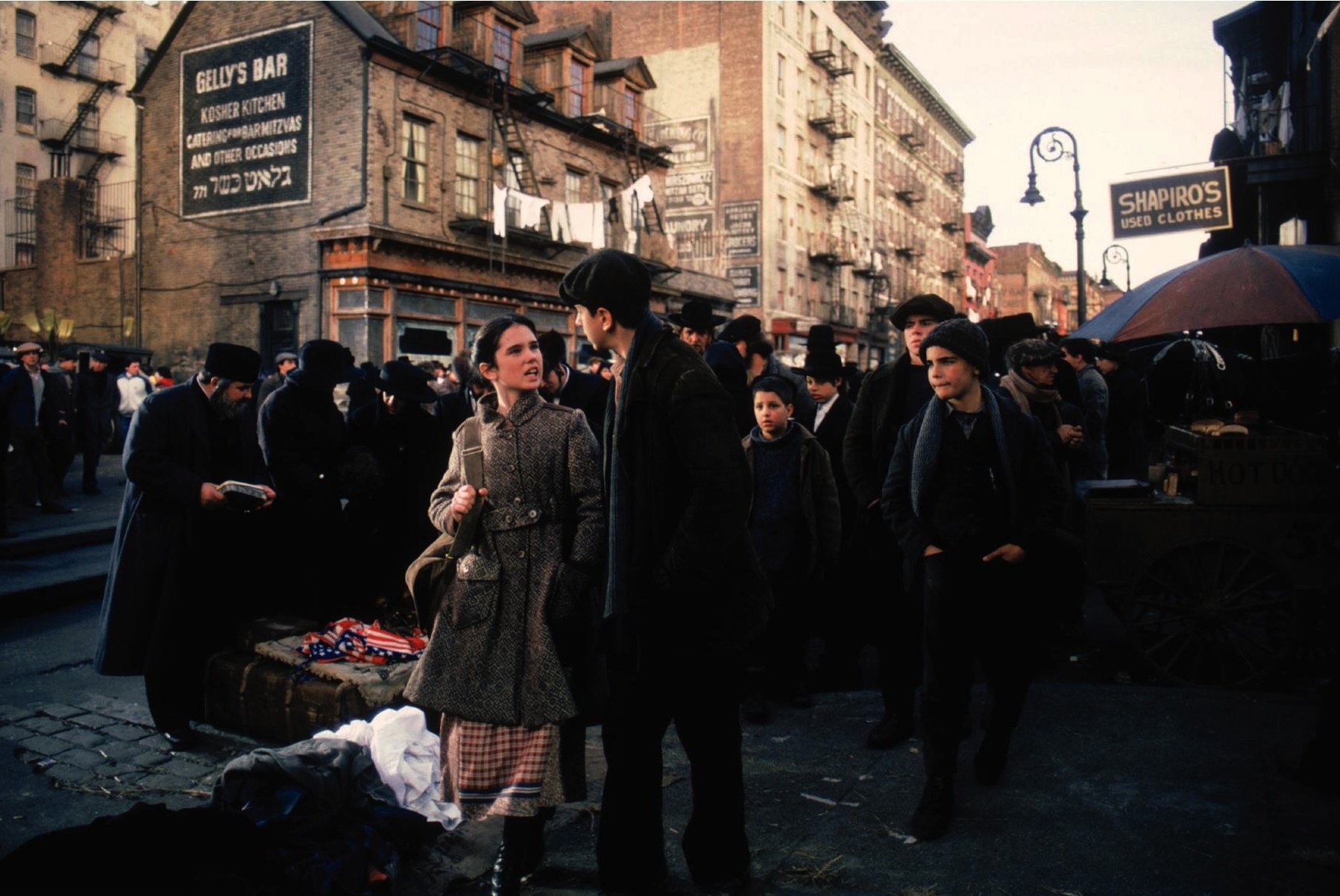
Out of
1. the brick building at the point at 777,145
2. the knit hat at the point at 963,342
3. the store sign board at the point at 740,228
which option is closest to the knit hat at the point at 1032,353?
the knit hat at the point at 963,342

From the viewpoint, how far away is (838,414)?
6652 millimetres

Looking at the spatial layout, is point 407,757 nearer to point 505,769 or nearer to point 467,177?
point 505,769

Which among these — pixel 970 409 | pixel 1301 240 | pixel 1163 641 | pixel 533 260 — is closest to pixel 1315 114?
pixel 1301 240

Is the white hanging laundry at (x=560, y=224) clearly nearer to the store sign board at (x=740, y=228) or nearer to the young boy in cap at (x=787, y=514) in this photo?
the store sign board at (x=740, y=228)

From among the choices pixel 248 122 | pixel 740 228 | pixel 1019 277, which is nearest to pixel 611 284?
pixel 248 122

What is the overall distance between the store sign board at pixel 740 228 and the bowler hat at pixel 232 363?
37575 mm

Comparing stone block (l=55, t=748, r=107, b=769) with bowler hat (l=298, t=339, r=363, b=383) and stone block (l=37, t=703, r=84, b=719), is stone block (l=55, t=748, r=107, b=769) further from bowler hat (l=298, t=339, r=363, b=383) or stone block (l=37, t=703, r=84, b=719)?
bowler hat (l=298, t=339, r=363, b=383)

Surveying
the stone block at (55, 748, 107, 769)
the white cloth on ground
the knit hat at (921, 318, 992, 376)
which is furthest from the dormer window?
the white cloth on ground

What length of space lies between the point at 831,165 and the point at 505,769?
4817 cm

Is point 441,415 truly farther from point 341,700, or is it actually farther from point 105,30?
point 105,30

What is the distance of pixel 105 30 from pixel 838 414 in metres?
47.4

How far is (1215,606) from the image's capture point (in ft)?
19.3

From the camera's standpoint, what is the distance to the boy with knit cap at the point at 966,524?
4.16 metres

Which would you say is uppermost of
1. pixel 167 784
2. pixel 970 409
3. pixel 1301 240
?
pixel 1301 240
